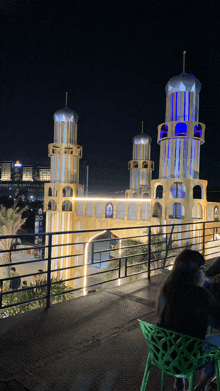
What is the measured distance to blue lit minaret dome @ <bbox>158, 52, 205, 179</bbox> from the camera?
14102mm

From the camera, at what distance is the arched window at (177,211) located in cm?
1455

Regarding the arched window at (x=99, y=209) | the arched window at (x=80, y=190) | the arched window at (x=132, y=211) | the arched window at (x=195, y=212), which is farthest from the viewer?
the arched window at (x=80, y=190)

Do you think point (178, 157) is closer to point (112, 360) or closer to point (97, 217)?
point (97, 217)

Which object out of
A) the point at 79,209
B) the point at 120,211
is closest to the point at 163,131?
the point at 120,211

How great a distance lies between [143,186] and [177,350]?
2297 cm

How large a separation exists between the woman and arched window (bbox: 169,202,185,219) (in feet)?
42.1

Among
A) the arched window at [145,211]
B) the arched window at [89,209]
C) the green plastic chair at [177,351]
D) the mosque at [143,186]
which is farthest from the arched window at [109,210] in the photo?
the green plastic chair at [177,351]

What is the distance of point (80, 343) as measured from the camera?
2.82m

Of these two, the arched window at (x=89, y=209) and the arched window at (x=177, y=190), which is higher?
the arched window at (x=177, y=190)

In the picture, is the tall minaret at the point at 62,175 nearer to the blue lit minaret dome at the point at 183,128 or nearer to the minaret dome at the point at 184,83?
the blue lit minaret dome at the point at 183,128

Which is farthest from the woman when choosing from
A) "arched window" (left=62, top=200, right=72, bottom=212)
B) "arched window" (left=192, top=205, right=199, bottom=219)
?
"arched window" (left=62, top=200, right=72, bottom=212)

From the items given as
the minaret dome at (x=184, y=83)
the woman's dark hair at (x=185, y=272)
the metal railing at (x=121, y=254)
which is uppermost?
the minaret dome at (x=184, y=83)

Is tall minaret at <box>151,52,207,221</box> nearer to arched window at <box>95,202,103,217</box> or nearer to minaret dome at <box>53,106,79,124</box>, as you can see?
arched window at <box>95,202,103,217</box>

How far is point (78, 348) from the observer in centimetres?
272
